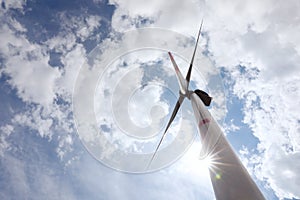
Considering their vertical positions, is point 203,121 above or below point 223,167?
above

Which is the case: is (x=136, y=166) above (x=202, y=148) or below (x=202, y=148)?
above

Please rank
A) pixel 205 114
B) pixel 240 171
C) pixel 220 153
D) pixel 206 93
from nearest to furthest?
pixel 240 171 < pixel 220 153 < pixel 205 114 < pixel 206 93

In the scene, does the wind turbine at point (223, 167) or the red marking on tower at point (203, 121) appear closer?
the wind turbine at point (223, 167)

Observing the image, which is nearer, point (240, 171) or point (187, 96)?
point (240, 171)

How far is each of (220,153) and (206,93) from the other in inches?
363

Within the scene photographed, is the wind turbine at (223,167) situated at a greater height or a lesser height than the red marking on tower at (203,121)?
lesser

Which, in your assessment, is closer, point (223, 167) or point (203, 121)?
point (223, 167)

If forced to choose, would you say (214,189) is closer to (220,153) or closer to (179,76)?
(220,153)

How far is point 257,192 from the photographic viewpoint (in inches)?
→ 419

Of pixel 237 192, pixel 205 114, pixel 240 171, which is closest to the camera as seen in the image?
pixel 237 192

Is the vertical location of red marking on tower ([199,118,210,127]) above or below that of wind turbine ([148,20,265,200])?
above

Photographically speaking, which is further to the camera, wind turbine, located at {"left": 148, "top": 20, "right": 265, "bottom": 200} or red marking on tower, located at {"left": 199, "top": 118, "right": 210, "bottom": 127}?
red marking on tower, located at {"left": 199, "top": 118, "right": 210, "bottom": 127}

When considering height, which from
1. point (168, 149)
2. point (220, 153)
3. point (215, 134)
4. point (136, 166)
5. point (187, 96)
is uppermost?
point (187, 96)

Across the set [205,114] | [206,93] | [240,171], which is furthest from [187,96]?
[240,171]
